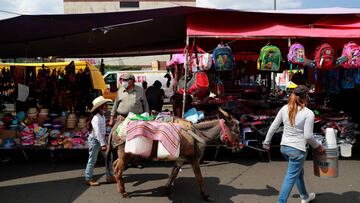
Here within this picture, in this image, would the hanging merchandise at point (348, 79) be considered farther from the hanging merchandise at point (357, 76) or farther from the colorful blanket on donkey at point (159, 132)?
the colorful blanket on donkey at point (159, 132)

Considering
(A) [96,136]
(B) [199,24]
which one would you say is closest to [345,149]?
(B) [199,24]

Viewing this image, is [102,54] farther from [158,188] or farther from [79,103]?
[158,188]

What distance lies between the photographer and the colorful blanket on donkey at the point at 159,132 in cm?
486

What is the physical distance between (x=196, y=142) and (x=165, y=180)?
53.8 inches

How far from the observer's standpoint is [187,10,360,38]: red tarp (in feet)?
21.8

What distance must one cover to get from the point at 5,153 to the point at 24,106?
6.56 feet

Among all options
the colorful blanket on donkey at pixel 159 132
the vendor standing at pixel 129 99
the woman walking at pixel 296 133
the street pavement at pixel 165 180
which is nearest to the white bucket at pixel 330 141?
the woman walking at pixel 296 133

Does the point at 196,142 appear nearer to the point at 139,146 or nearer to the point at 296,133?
the point at 139,146

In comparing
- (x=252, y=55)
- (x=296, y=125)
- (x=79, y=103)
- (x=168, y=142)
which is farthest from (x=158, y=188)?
(x=79, y=103)

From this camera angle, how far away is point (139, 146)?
4.86 metres

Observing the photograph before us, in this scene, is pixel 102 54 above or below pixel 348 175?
above

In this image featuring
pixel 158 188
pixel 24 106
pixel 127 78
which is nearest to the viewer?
pixel 158 188

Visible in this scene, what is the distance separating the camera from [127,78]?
243 inches

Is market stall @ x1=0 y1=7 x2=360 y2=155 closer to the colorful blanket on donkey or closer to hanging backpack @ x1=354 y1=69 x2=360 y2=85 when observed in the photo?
hanging backpack @ x1=354 y1=69 x2=360 y2=85
